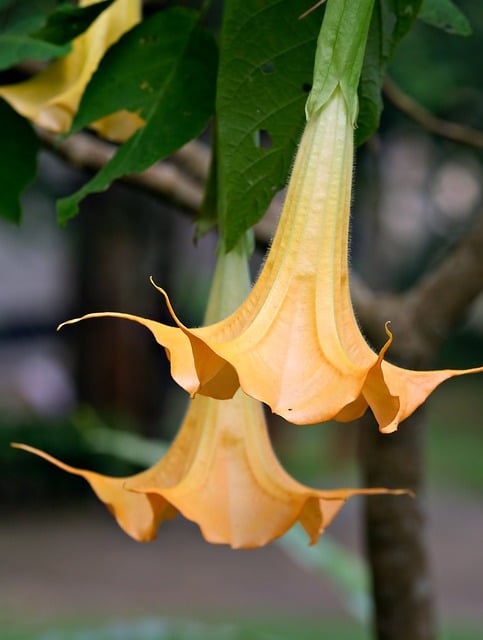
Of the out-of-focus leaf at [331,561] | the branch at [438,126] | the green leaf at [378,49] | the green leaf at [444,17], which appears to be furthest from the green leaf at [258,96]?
the out-of-focus leaf at [331,561]

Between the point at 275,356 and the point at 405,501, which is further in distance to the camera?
the point at 405,501

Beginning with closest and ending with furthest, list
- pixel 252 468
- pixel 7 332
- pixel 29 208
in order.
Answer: pixel 252 468
pixel 29 208
pixel 7 332

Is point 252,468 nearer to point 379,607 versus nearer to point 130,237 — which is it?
point 379,607

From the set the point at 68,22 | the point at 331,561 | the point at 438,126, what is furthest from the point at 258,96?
the point at 331,561

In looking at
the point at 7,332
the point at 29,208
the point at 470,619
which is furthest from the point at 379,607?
the point at 7,332

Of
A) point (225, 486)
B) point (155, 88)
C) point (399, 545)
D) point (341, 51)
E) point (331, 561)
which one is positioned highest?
point (341, 51)

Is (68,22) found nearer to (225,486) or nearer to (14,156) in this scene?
(14,156)
